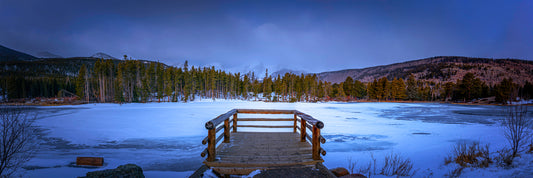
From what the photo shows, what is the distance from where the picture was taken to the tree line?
161ft

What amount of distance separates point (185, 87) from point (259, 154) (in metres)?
51.9

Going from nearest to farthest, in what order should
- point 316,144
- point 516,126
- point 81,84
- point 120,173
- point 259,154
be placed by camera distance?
point 120,173
point 316,144
point 259,154
point 516,126
point 81,84

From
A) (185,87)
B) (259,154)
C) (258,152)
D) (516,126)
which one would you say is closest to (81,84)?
(185,87)

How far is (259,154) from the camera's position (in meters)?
4.92

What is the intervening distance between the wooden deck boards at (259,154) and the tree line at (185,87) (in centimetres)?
4863

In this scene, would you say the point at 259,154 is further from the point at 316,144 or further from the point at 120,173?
the point at 120,173

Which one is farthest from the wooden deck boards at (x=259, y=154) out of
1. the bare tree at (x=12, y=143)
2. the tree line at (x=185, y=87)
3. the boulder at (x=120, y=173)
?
the tree line at (x=185, y=87)

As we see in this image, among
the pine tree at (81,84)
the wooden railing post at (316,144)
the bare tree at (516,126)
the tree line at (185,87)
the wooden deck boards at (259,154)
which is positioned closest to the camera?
the wooden deck boards at (259,154)

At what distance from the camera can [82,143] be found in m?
9.54

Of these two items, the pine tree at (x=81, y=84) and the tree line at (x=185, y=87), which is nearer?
the pine tree at (x=81, y=84)

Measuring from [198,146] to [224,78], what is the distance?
5890 centimetres

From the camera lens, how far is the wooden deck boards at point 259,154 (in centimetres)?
422

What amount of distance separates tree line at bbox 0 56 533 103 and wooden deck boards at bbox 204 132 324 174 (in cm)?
4863

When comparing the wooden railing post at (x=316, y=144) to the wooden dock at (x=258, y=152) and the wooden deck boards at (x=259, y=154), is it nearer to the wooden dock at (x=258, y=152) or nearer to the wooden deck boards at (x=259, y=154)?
the wooden dock at (x=258, y=152)
